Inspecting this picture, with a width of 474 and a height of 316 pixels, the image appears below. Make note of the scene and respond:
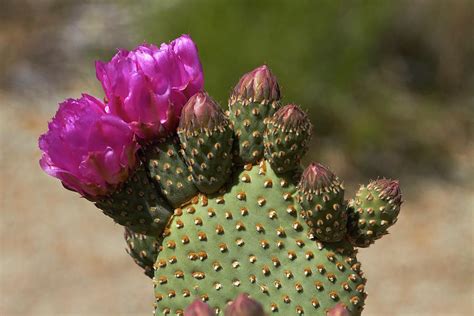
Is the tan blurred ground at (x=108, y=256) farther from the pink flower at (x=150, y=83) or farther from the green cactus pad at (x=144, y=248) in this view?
the pink flower at (x=150, y=83)

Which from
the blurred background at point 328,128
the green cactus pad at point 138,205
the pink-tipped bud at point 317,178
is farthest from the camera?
the blurred background at point 328,128

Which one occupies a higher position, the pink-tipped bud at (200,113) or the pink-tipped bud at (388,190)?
Result: the pink-tipped bud at (200,113)

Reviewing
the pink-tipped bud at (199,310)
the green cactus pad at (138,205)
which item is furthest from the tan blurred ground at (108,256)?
the pink-tipped bud at (199,310)

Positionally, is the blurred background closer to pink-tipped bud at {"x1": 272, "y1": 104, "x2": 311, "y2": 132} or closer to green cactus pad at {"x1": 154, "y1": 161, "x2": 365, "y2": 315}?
green cactus pad at {"x1": 154, "y1": 161, "x2": 365, "y2": 315}

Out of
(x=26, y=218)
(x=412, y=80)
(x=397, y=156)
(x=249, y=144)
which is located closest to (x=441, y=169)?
(x=397, y=156)

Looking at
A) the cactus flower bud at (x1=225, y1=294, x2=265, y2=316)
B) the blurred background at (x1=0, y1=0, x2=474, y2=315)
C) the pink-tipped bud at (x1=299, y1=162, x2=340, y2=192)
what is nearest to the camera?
the cactus flower bud at (x1=225, y1=294, x2=265, y2=316)

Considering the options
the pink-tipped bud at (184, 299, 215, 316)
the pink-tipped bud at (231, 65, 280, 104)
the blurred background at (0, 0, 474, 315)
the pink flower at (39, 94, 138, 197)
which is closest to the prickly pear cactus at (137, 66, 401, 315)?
the pink-tipped bud at (231, 65, 280, 104)

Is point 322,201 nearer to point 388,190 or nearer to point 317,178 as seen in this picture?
point 317,178
